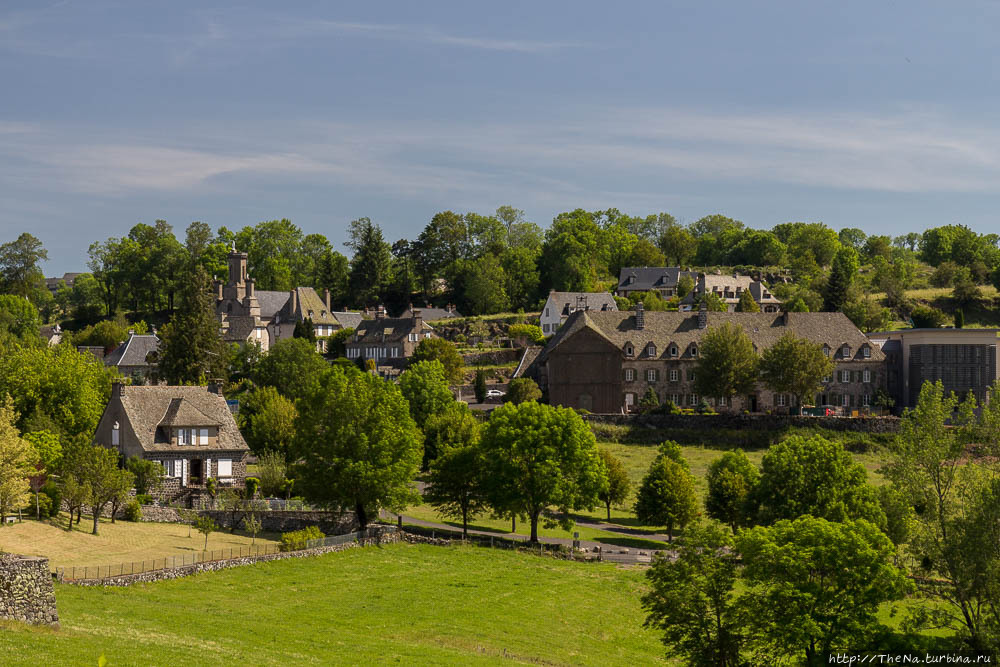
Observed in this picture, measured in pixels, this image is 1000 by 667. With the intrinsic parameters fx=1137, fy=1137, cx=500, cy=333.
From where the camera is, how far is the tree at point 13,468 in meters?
48.2

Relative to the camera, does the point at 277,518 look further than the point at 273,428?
No

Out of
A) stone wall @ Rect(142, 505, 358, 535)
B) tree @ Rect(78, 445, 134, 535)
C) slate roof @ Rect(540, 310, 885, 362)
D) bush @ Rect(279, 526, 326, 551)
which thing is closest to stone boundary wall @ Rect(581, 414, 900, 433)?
slate roof @ Rect(540, 310, 885, 362)

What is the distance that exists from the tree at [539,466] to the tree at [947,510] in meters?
16.5

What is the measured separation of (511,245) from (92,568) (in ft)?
495

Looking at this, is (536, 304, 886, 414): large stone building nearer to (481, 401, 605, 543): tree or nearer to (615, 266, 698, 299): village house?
(481, 401, 605, 543): tree

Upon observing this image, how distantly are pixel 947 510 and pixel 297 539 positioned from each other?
26853 millimetres

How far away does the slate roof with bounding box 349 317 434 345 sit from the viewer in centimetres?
12412

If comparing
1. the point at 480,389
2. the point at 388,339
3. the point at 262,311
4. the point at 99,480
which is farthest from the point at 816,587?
the point at 262,311

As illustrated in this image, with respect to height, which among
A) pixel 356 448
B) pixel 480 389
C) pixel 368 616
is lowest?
pixel 368 616

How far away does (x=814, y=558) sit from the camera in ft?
122

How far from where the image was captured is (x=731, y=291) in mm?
149375

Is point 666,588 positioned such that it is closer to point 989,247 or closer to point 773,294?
point 773,294

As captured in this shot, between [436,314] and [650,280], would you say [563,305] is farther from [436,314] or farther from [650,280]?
[650,280]

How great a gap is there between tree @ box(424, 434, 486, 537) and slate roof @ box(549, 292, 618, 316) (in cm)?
7616
